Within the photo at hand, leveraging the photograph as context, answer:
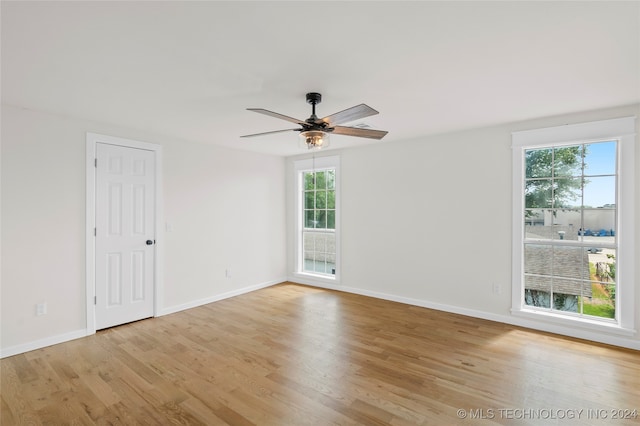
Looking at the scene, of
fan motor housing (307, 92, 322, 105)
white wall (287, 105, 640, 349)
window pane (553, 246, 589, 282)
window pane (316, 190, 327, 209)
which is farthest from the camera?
window pane (316, 190, 327, 209)

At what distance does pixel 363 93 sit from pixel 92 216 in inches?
131

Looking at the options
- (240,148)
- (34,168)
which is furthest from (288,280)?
(34,168)

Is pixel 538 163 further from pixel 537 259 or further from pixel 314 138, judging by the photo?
pixel 314 138

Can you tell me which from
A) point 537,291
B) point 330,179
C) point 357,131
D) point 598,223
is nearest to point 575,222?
point 598,223

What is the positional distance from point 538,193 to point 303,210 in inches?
149

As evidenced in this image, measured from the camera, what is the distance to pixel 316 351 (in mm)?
3061

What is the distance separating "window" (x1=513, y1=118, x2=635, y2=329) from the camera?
3.18 meters

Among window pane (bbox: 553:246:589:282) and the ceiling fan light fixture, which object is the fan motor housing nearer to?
the ceiling fan light fixture

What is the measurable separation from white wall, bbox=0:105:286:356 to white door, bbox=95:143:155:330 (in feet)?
0.59

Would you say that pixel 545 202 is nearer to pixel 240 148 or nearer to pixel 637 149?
pixel 637 149

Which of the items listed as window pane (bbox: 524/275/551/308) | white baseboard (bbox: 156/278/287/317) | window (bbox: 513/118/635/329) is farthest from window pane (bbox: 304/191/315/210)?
window pane (bbox: 524/275/551/308)

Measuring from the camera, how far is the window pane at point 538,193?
3.64 meters

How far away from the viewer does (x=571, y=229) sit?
353cm

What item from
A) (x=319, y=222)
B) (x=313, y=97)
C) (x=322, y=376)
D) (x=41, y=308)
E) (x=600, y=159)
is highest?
(x=313, y=97)
